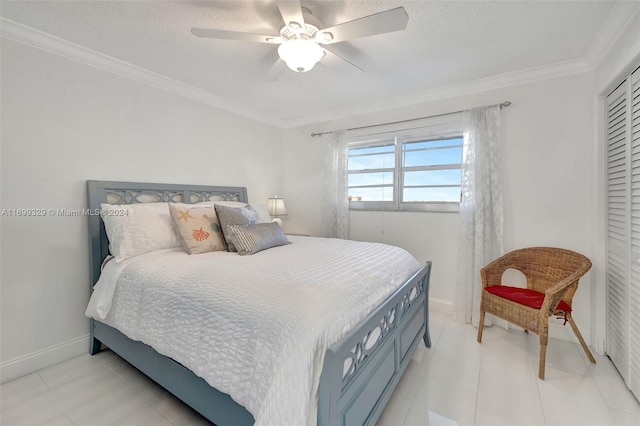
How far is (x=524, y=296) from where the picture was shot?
2.21 m

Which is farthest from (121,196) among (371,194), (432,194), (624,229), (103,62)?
(624,229)

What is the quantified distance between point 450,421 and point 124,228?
246cm

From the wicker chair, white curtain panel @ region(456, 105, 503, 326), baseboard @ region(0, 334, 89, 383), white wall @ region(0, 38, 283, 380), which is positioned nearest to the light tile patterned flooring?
baseboard @ region(0, 334, 89, 383)

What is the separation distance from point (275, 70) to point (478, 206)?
7.27 feet

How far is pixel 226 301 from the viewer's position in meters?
1.30

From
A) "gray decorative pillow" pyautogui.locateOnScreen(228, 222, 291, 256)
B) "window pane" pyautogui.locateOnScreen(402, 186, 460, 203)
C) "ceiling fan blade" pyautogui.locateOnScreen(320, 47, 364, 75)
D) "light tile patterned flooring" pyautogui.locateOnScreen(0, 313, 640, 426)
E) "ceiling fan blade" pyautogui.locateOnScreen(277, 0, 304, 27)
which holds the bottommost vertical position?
"light tile patterned flooring" pyautogui.locateOnScreen(0, 313, 640, 426)

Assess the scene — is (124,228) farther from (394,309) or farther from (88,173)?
(394,309)

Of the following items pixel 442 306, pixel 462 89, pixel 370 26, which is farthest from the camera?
pixel 442 306

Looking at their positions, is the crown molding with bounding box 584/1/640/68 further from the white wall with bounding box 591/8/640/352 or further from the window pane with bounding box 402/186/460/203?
the window pane with bounding box 402/186/460/203

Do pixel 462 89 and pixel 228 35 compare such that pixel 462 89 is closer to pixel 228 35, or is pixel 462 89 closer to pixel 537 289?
pixel 537 289

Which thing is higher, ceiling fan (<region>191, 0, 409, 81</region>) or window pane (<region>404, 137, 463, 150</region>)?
ceiling fan (<region>191, 0, 409, 81</region>)

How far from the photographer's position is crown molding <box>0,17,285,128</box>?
6.26 ft

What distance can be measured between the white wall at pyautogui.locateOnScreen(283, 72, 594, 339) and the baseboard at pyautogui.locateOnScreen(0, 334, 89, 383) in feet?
10.3

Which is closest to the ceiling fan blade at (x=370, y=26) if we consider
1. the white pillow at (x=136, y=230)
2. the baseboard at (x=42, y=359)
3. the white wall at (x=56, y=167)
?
the white pillow at (x=136, y=230)
